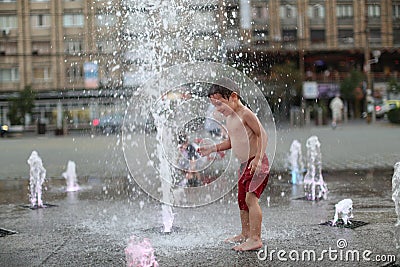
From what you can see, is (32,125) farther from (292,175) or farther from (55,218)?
(55,218)

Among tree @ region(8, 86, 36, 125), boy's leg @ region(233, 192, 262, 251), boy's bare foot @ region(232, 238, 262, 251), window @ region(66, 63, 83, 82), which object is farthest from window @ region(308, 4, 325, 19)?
boy's bare foot @ region(232, 238, 262, 251)

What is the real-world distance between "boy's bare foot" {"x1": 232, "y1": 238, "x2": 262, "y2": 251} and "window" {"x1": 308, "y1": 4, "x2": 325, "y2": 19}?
39.2 m

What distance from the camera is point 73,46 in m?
40.1

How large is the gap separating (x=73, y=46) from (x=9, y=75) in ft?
18.5

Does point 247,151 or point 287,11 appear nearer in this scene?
point 247,151

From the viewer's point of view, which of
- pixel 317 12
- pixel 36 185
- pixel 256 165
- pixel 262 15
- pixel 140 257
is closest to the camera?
pixel 140 257

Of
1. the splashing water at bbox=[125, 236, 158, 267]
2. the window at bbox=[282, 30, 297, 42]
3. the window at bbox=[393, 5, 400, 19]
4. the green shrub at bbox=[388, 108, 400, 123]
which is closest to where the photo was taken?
the splashing water at bbox=[125, 236, 158, 267]

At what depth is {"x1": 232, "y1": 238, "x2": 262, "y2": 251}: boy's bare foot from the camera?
460 centimetres

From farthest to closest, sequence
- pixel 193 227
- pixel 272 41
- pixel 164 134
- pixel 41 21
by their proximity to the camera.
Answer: pixel 41 21, pixel 272 41, pixel 164 134, pixel 193 227

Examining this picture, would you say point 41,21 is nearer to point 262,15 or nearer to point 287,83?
point 262,15

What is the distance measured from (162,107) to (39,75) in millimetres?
35461

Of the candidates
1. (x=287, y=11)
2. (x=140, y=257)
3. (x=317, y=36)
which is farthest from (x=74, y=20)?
(x=140, y=257)

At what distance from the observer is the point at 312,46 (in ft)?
145

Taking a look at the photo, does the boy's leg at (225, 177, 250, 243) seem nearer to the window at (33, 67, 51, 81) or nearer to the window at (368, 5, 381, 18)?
the window at (33, 67, 51, 81)
